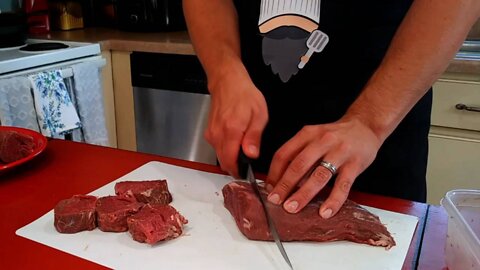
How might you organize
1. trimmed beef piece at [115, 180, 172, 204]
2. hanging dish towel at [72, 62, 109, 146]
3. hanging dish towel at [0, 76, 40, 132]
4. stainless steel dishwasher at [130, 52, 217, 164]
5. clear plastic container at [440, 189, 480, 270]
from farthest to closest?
1. stainless steel dishwasher at [130, 52, 217, 164]
2. hanging dish towel at [72, 62, 109, 146]
3. hanging dish towel at [0, 76, 40, 132]
4. trimmed beef piece at [115, 180, 172, 204]
5. clear plastic container at [440, 189, 480, 270]

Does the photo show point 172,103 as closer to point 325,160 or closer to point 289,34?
point 289,34

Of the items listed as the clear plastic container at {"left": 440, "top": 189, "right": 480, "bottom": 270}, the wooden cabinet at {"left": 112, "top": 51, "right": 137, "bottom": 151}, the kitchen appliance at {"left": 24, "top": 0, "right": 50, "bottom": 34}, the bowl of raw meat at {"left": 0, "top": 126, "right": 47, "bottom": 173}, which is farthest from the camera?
the kitchen appliance at {"left": 24, "top": 0, "right": 50, "bottom": 34}

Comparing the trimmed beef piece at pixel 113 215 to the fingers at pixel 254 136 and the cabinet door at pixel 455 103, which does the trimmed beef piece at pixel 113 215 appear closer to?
the fingers at pixel 254 136

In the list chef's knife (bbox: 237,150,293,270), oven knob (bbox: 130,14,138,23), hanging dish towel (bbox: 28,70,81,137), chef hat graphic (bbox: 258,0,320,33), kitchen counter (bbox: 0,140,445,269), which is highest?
chef hat graphic (bbox: 258,0,320,33)

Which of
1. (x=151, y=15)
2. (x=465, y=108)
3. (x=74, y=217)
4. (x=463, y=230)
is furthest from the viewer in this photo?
(x=151, y=15)

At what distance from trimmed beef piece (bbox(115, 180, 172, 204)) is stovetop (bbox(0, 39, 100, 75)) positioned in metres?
1.03

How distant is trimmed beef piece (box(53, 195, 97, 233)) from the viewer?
0.72 m

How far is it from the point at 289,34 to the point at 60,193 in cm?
49

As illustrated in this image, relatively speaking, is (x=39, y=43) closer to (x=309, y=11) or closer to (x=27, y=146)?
(x=27, y=146)

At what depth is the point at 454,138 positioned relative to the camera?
1.71 meters

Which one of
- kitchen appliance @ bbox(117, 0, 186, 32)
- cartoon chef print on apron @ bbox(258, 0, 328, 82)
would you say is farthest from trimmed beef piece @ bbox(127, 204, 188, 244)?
kitchen appliance @ bbox(117, 0, 186, 32)

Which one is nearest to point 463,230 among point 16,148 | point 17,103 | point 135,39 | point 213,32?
point 213,32

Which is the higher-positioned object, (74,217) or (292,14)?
(292,14)

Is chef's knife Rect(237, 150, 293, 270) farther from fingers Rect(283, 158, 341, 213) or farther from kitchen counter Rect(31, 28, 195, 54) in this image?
kitchen counter Rect(31, 28, 195, 54)
